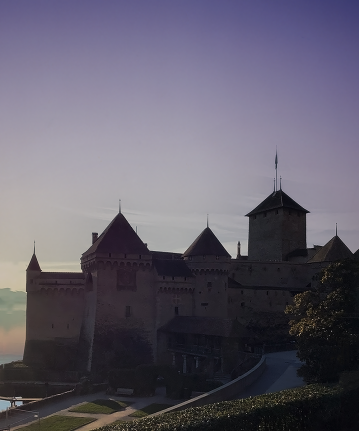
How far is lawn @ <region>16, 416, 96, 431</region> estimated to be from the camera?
26000 millimetres

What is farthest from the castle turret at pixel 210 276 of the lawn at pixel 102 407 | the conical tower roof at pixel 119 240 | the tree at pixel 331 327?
the tree at pixel 331 327

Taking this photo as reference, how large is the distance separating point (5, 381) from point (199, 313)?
17.4 meters

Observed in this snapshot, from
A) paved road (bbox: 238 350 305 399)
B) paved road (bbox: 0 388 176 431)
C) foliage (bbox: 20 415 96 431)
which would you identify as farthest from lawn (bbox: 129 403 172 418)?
paved road (bbox: 238 350 305 399)

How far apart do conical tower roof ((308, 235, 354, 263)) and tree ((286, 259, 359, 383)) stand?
21701 millimetres

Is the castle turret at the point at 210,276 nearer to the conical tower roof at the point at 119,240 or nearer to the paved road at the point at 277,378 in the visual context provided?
the conical tower roof at the point at 119,240

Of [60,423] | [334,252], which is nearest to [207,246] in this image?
[334,252]

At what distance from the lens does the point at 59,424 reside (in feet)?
88.0

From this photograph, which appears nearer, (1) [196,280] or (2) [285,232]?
(1) [196,280]

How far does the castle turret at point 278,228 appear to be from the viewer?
5641 centimetres

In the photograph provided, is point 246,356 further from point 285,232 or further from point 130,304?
point 285,232

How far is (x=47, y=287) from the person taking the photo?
4691 centimetres

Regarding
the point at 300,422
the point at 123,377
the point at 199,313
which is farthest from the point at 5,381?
the point at 300,422

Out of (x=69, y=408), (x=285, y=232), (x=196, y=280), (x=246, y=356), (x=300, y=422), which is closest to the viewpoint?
(x=300, y=422)

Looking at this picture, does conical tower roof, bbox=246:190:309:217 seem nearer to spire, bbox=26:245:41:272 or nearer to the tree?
spire, bbox=26:245:41:272
